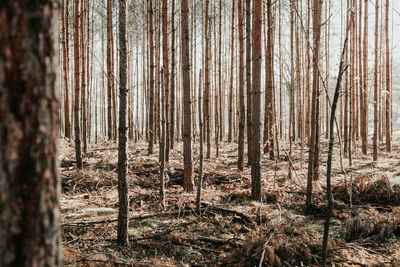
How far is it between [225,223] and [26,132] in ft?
9.62

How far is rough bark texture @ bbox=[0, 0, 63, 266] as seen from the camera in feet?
2.82

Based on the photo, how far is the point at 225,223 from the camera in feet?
11.1

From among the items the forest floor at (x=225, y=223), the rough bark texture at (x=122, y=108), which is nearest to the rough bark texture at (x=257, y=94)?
the forest floor at (x=225, y=223)

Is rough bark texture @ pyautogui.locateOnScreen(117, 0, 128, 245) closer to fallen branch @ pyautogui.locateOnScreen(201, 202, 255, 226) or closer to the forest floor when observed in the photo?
the forest floor

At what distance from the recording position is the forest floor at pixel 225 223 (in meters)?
2.49

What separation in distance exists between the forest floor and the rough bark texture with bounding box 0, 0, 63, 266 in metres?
1.56

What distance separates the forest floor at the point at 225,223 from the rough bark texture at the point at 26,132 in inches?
61.6

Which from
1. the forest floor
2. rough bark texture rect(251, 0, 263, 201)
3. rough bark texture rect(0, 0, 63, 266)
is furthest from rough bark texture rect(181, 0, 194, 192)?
rough bark texture rect(0, 0, 63, 266)

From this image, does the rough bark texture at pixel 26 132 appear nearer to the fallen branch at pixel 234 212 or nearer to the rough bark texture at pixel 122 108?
the rough bark texture at pixel 122 108

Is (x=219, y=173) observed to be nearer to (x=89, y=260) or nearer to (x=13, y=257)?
(x=89, y=260)

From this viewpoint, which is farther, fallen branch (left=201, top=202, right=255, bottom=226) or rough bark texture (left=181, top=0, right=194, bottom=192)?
rough bark texture (left=181, top=0, right=194, bottom=192)

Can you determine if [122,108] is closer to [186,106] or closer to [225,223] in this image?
[225,223]

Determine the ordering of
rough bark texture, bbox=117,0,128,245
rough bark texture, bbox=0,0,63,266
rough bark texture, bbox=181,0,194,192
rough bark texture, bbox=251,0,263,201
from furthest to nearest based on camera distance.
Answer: rough bark texture, bbox=181,0,194,192, rough bark texture, bbox=251,0,263,201, rough bark texture, bbox=117,0,128,245, rough bark texture, bbox=0,0,63,266

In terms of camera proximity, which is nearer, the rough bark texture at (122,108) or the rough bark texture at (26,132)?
the rough bark texture at (26,132)
